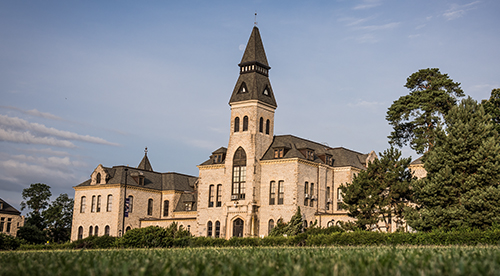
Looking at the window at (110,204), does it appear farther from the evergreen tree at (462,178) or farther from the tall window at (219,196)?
the evergreen tree at (462,178)

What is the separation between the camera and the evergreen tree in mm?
32375

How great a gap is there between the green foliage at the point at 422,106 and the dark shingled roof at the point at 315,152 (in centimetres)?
1034

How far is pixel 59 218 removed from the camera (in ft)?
279

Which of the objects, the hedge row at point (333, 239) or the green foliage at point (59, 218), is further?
the green foliage at point (59, 218)

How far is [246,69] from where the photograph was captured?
6062cm

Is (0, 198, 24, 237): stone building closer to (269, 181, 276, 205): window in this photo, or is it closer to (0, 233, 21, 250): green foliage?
(0, 233, 21, 250): green foliage

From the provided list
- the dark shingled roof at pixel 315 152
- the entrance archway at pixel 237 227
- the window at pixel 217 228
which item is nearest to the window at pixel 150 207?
the window at pixel 217 228

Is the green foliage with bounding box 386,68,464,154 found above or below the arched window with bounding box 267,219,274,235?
above

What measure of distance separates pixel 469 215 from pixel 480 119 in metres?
6.75

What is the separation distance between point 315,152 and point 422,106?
16.2 meters

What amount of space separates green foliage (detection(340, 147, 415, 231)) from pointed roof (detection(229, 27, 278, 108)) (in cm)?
2000

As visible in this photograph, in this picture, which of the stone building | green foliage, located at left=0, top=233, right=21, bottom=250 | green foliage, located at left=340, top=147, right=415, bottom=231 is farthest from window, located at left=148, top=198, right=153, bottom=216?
green foliage, located at left=340, top=147, right=415, bottom=231

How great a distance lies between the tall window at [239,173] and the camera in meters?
58.6

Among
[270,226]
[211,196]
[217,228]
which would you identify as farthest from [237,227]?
[211,196]
